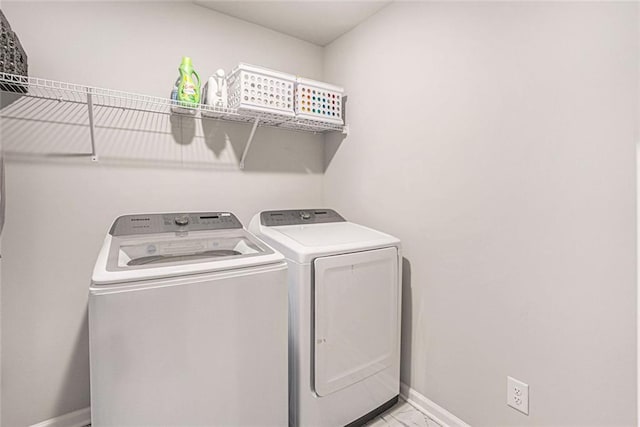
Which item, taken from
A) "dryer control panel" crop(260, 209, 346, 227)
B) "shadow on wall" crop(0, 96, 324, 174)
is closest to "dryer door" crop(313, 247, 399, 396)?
"dryer control panel" crop(260, 209, 346, 227)

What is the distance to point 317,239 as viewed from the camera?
1.73 metres

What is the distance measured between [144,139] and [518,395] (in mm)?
2296

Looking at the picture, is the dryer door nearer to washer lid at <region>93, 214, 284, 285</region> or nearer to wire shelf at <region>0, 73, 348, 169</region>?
washer lid at <region>93, 214, 284, 285</region>

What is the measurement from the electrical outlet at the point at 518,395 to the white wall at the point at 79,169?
72.7 inches

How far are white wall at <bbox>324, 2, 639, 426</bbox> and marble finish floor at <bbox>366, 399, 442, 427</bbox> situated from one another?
127mm

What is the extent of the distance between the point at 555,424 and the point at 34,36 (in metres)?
2.92

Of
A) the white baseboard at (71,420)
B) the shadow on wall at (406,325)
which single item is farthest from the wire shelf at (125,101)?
the white baseboard at (71,420)

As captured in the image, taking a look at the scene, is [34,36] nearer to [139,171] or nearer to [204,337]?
[139,171]

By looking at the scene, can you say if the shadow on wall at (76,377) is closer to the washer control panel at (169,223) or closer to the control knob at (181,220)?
the washer control panel at (169,223)

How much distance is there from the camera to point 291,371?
1.62 m

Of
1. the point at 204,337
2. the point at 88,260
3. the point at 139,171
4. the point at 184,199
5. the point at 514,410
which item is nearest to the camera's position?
the point at 204,337

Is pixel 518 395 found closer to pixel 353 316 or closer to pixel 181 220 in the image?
pixel 353 316

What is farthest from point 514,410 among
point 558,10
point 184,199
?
point 184,199

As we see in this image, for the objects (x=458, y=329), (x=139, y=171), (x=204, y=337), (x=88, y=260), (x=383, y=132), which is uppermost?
(x=383, y=132)
